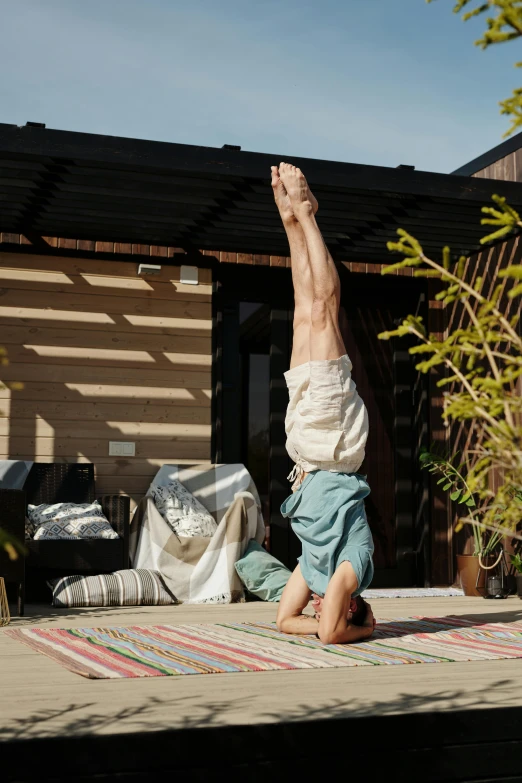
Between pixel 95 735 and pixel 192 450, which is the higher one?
pixel 192 450

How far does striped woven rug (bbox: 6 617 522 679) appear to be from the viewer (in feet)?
9.88

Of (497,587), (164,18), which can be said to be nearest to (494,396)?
(497,587)

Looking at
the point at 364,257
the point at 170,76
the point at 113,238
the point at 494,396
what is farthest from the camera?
the point at 170,76

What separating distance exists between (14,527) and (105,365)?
7.84ft

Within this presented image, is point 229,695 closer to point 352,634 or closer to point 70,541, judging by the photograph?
point 352,634

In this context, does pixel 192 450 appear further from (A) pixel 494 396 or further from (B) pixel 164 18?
(A) pixel 494 396

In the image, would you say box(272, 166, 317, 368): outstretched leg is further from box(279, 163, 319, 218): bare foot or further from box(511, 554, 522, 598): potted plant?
box(511, 554, 522, 598): potted plant

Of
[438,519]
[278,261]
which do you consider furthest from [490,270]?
[438,519]

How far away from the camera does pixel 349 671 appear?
9.59ft

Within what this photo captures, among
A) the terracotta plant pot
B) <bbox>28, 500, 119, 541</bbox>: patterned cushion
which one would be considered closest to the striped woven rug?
<bbox>28, 500, 119, 541</bbox>: patterned cushion

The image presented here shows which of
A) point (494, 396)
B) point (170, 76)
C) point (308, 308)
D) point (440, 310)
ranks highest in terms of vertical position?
point (170, 76)

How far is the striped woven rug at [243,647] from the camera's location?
3012mm

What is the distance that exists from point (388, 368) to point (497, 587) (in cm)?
250

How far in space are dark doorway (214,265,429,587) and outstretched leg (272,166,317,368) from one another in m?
3.73
